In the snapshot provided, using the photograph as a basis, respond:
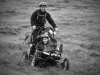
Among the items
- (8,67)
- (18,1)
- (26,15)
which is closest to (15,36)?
(8,67)

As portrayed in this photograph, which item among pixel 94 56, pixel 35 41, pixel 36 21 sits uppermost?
pixel 36 21

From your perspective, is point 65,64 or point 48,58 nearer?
point 48,58

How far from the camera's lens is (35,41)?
845 centimetres

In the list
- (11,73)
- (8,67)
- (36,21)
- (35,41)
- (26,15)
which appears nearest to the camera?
(11,73)

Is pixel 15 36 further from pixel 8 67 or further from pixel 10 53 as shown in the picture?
pixel 8 67

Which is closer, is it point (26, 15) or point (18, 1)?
point (26, 15)

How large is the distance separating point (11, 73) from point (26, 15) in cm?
1643

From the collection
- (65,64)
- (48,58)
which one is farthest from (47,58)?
(65,64)

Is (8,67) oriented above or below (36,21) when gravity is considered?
below

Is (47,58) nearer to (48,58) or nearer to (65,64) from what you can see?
(48,58)

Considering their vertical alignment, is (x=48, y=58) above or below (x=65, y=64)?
above

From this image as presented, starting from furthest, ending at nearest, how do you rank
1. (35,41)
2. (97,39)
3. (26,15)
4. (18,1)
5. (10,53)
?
(18,1) < (26,15) < (97,39) < (10,53) < (35,41)

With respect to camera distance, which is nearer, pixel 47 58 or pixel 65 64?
pixel 47 58

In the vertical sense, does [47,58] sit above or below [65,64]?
above
